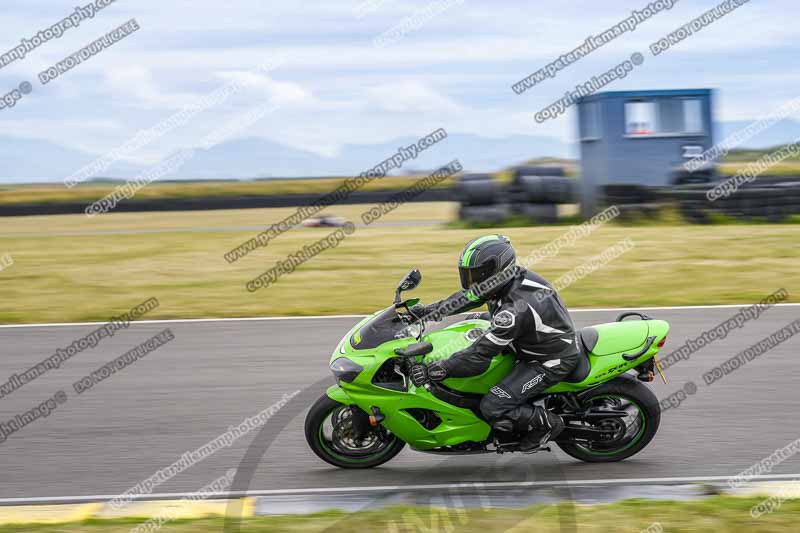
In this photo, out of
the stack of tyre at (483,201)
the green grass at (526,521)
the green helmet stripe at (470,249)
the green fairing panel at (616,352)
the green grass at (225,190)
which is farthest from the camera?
the green grass at (225,190)

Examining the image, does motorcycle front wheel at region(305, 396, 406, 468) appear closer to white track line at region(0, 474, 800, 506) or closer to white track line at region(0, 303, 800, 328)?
white track line at region(0, 474, 800, 506)

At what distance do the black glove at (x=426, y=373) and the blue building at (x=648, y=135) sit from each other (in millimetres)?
15015

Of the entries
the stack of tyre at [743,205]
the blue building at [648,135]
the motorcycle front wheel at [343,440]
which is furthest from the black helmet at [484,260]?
the blue building at [648,135]

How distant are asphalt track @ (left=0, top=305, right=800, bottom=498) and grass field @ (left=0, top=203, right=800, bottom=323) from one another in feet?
5.65

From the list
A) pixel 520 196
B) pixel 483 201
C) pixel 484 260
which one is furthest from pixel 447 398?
pixel 483 201

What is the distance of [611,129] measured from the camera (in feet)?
65.7

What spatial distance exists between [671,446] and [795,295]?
671 cm

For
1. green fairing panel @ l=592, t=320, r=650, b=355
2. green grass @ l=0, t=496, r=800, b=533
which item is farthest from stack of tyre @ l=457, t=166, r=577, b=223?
green grass @ l=0, t=496, r=800, b=533

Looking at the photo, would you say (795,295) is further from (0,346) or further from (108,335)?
(0,346)

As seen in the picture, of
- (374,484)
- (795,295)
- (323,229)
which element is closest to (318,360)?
(374,484)

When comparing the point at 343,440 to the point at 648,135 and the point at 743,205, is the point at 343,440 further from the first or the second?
the point at 648,135

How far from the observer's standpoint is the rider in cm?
569

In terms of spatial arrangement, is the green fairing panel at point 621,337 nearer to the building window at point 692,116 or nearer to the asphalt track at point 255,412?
the asphalt track at point 255,412

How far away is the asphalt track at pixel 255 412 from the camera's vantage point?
5.96m
